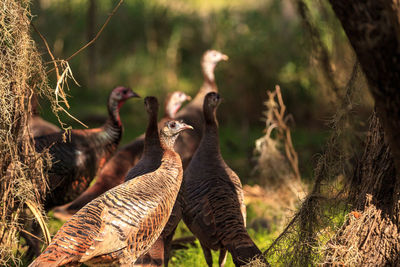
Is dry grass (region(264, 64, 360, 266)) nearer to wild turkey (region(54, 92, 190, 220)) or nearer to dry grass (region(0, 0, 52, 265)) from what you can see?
wild turkey (region(54, 92, 190, 220))

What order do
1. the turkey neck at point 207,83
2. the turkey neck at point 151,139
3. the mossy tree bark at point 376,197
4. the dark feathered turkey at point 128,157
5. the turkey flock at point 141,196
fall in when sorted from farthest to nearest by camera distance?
the turkey neck at point 207,83, the dark feathered turkey at point 128,157, the turkey neck at point 151,139, the turkey flock at point 141,196, the mossy tree bark at point 376,197

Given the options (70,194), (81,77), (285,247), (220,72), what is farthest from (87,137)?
(81,77)

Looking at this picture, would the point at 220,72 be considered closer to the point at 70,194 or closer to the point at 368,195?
the point at 70,194

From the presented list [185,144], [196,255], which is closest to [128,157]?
[185,144]

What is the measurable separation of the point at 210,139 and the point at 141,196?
1.44 metres

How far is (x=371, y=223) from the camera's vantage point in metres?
3.26

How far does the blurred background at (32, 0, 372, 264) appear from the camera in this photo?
976cm

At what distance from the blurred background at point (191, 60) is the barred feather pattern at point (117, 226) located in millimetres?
3863

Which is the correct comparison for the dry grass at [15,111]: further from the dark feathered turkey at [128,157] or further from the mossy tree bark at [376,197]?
the mossy tree bark at [376,197]

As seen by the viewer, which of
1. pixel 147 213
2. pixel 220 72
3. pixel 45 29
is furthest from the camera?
pixel 45 29

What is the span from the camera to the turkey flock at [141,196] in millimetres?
3482

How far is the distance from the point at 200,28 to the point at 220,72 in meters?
2.49

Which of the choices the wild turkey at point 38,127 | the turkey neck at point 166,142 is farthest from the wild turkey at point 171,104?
the turkey neck at point 166,142

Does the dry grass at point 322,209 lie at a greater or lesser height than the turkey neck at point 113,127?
lesser
